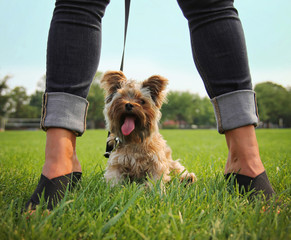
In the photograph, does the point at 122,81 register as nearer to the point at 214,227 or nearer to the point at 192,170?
the point at 192,170

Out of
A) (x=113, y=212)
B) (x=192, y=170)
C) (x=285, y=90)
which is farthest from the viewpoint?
(x=285, y=90)

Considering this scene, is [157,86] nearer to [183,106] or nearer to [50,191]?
[50,191]

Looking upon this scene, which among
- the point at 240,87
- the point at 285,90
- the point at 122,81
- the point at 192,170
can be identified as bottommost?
the point at 192,170

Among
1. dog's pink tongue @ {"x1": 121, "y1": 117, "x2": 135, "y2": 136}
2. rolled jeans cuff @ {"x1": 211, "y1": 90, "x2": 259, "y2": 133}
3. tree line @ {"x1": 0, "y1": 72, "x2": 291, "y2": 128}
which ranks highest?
tree line @ {"x1": 0, "y1": 72, "x2": 291, "y2": 128}

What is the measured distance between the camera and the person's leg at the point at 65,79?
6.19 ft

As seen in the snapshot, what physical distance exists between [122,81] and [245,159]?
75.7 inches

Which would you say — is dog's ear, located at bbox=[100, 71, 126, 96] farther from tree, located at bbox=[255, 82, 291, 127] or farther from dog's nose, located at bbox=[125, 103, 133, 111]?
tree, located at bbox=[255, 82, 291, 127]

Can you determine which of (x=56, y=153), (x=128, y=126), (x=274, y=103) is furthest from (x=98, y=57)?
(x=274, y=103)

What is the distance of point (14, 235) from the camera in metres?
1.28

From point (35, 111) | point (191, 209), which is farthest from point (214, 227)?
point (35, 111)

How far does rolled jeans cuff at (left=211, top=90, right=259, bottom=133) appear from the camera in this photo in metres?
1.97

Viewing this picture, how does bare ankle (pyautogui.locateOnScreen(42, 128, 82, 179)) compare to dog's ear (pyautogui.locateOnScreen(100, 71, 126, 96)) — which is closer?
bare ankle (pyautogui.locateOnScreen(42, 128, 82, 179))

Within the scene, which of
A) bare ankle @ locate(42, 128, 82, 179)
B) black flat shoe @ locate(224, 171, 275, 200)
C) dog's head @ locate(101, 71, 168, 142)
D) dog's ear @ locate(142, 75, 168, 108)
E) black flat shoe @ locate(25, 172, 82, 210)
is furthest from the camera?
dog's ear @ locate(142, 75, 168, 108)

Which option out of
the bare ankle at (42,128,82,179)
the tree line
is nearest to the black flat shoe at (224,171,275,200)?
the bare ankle at (42,128,82,179)
